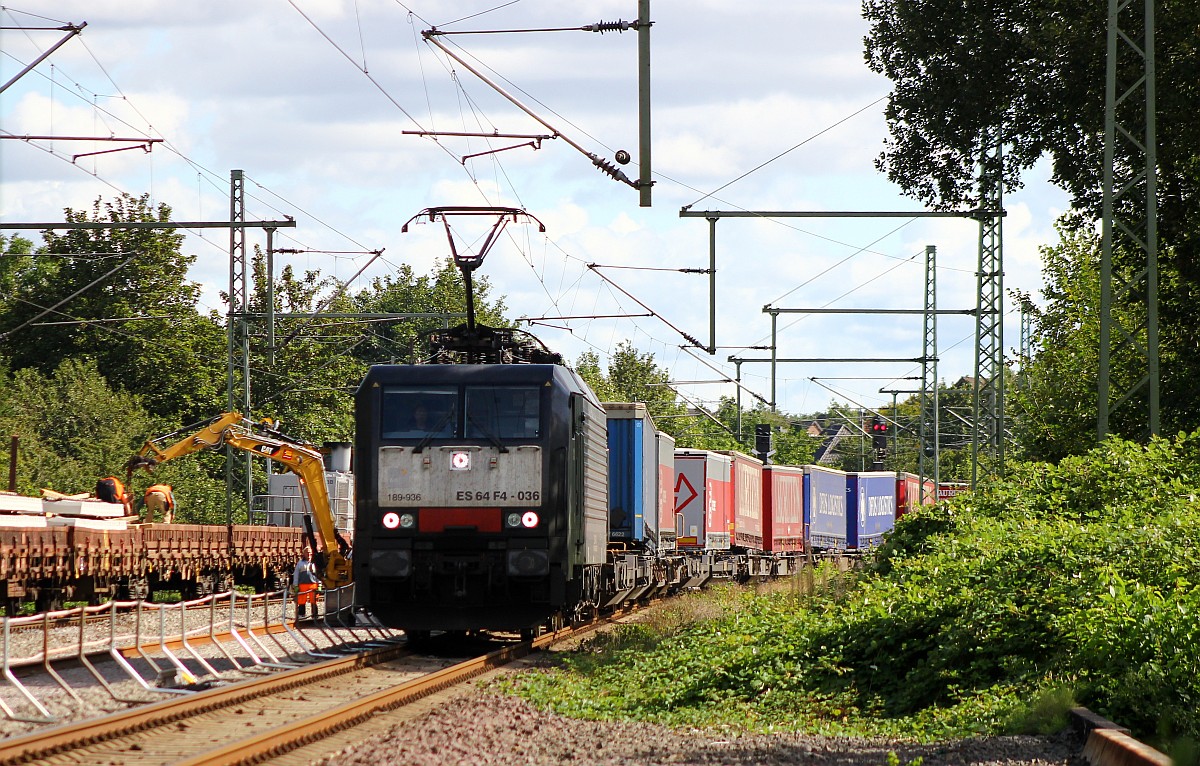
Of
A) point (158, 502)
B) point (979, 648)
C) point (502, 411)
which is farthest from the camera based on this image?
point (158, 502)

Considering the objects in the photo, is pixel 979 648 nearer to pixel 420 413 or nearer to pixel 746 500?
pixel 420 413

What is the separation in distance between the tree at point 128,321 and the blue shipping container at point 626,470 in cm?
3391

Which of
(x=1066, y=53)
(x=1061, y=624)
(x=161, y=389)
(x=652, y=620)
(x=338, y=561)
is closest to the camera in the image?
(x=1061, y=624)

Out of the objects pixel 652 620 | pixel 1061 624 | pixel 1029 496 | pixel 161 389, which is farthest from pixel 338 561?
pixel 161 389

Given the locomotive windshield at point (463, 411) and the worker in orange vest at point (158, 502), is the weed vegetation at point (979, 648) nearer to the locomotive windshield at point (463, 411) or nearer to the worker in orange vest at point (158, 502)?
the locomotive windshield at point (463, 411)

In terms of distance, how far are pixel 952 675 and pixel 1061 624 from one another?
1.03 metres

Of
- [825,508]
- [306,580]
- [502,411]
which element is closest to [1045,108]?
[502,411]

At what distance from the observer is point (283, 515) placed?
36.5m

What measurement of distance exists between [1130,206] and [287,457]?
15.2 metres

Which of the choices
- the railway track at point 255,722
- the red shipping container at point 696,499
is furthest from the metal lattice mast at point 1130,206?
the railway track at point 255,722

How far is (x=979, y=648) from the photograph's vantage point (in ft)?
40.8

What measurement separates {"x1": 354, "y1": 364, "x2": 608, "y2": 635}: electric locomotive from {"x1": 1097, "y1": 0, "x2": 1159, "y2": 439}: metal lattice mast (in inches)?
316

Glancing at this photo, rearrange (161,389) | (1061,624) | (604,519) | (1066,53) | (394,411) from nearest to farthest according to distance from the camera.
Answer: (1061,624), (394,411), (604,519), (1066,53), (161,389)

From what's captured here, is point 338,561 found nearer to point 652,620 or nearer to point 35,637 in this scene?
point 652,620
